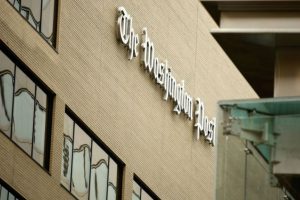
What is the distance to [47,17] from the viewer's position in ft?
146

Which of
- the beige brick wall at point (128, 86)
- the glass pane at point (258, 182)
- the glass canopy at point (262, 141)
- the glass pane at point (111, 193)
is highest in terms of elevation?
the beige brick wall at point (128, 86)

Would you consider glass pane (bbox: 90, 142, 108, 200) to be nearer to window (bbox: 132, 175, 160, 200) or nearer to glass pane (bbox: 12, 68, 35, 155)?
window (bbox: 132, 175, 160, 200)

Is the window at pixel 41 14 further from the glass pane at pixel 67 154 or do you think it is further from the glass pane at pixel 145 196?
the glass pane at pixel 145 196

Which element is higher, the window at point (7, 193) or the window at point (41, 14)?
the window at point (41, 14)

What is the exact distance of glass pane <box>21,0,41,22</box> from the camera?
42.3 metres

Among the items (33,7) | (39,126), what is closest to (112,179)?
(39,126)

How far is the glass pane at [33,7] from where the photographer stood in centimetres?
4228

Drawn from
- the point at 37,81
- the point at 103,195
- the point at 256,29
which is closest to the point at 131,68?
Answer: the point at 103,195

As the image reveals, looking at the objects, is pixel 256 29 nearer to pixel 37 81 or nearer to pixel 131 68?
pixel 37 81

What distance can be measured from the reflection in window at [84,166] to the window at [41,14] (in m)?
2.92

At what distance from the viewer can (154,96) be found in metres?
55.5

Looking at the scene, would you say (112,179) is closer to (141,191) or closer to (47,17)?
(141,191)

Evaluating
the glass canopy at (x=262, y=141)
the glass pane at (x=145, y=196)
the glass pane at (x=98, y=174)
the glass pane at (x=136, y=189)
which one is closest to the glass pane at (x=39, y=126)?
the glass pane at (x=98, y=174)

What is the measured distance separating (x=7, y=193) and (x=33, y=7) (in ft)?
19.2
